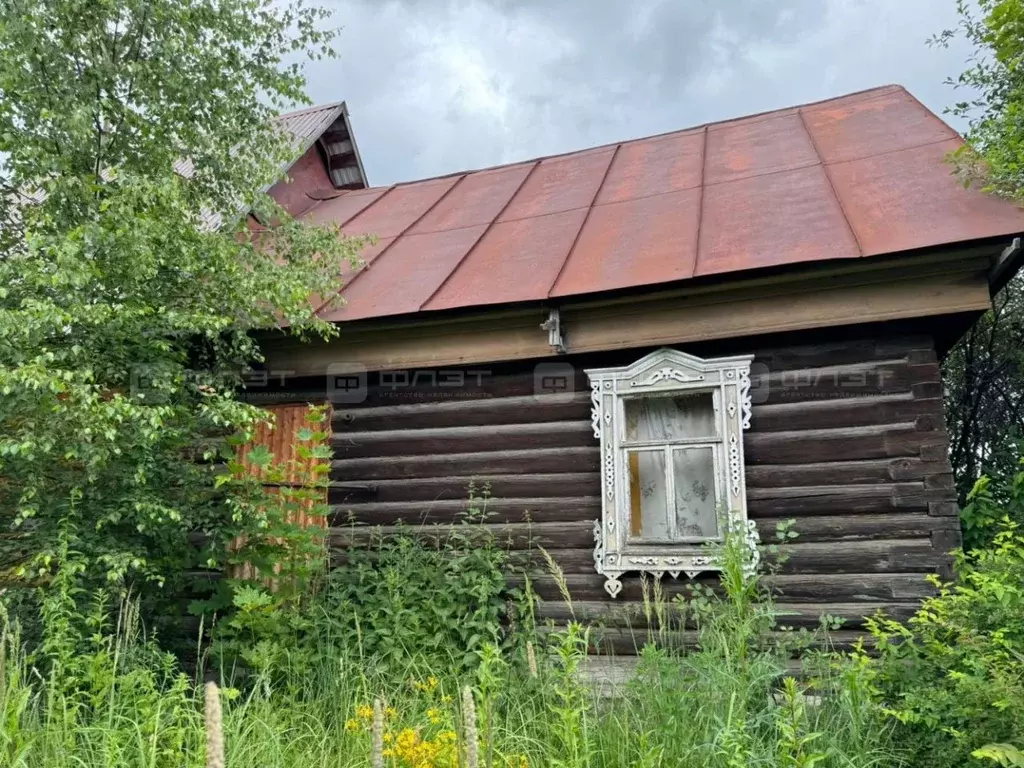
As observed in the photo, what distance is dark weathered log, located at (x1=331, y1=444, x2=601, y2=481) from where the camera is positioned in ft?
18.0

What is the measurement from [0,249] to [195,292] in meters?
1.33

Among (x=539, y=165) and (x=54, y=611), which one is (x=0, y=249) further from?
(x=539, y=165)

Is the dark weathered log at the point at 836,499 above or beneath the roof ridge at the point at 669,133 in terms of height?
beneath

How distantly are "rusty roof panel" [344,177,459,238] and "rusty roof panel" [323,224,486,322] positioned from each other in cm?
61

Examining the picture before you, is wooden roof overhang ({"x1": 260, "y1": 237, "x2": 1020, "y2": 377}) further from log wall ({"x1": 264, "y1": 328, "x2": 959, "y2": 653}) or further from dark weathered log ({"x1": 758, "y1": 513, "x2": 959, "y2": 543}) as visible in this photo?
dark weathered log ({"x1": 758, "y1": 513, "x2": 959, "y2": 543})

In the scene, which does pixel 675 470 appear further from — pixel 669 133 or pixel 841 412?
pixel 669 133

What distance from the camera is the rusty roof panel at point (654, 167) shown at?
702 centimetres

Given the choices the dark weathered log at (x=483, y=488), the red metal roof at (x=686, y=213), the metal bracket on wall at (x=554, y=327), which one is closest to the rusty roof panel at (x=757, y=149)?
the red metal roof at (x=686, y=213)

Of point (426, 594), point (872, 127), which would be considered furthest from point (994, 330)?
point (426, 594)

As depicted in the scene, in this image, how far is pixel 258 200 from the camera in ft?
18.1

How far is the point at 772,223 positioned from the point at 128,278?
458 centimetres

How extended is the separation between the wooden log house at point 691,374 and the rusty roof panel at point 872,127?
4cm

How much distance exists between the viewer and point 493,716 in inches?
129

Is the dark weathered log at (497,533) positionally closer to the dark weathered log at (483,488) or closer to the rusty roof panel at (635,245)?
the dark weathered log at (483,488)
